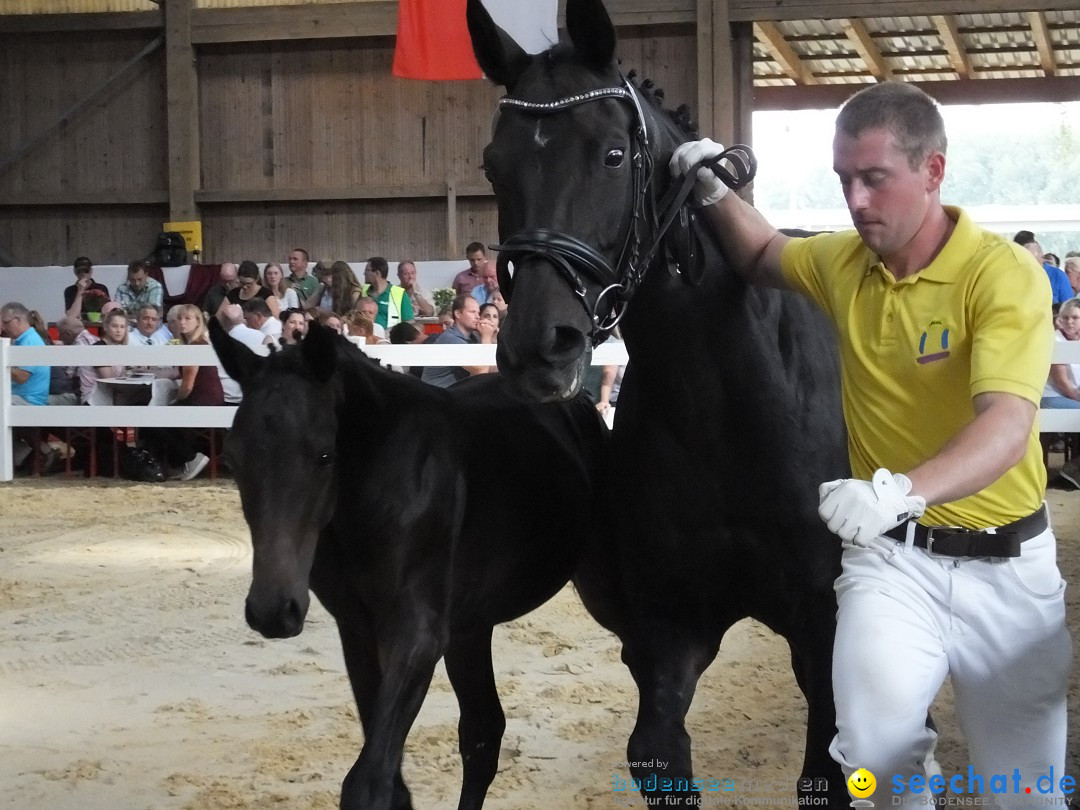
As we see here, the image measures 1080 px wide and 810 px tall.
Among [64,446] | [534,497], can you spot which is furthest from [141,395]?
[534,497]

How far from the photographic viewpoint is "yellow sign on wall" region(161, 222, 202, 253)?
17.5 m

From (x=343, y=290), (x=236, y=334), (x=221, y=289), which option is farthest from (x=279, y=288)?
(x=236, y=334)

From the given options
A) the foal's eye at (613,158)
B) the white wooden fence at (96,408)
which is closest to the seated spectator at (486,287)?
the white wooden fence at (96,408)

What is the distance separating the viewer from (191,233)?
17.5 metres

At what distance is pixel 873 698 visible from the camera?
223 centimetres

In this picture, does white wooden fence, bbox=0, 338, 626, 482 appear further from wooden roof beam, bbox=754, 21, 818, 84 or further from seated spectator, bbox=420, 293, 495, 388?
wooden roof beam, bbox=754, 21, 818, 84

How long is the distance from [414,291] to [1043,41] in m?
11.2

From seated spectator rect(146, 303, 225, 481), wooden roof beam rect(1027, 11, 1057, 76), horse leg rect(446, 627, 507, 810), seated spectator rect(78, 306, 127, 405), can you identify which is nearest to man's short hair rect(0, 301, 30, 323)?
seated spectator rect(78, 306, 127, 405)

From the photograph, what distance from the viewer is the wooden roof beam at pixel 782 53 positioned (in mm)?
18734

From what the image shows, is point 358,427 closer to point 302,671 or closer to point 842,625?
point 842,625

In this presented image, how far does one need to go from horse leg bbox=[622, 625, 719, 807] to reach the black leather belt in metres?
0.84

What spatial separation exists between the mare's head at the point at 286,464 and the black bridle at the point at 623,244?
21.5 inches

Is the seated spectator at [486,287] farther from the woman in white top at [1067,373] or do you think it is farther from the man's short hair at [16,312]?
the woman in white top at [1067,373]

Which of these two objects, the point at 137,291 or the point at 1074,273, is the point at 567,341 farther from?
the point at 137,291
